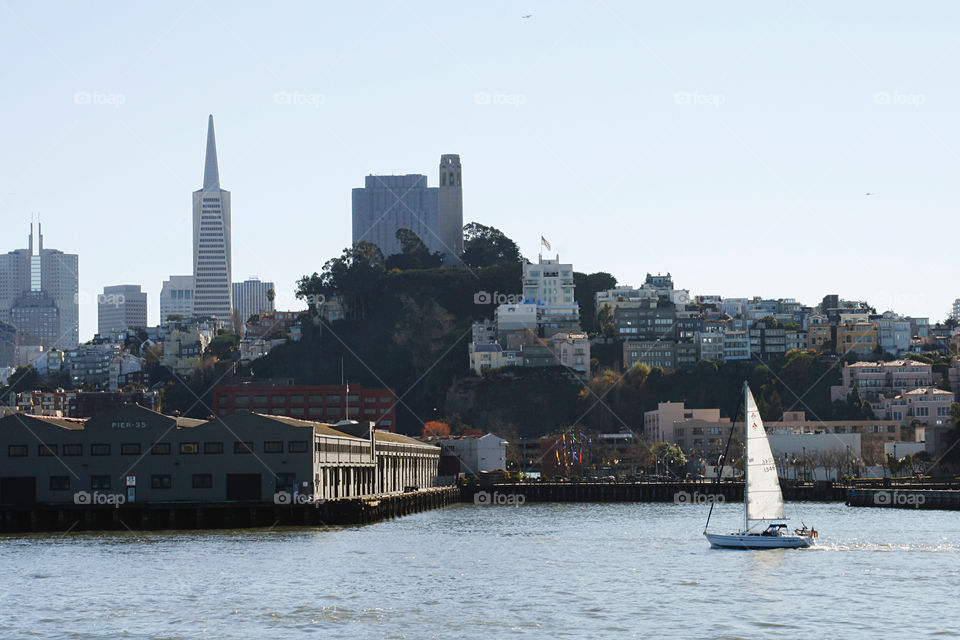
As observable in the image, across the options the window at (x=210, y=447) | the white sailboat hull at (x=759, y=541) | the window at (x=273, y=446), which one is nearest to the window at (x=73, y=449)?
the window at (x=210, y=447)

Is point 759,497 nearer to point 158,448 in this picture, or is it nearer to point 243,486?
point 243,486

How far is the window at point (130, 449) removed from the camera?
100 meters

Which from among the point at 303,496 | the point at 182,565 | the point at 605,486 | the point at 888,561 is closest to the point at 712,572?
the point at 888,561

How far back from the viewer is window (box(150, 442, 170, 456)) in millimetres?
99706

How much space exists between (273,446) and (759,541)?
37.5 m

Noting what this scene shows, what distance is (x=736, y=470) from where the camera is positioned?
7121 inches

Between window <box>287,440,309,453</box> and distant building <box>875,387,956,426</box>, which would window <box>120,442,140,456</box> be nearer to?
window <box>287,440,309,453</box>

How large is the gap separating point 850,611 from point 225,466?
183ft

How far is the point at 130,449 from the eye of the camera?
100250mm

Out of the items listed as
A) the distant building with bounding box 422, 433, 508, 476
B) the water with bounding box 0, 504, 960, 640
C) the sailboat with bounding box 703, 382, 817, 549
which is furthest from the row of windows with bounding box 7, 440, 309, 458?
the distant building with bounding box 422, 433, 508, 476

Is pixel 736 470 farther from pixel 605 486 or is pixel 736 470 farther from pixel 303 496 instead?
pixel 303 496

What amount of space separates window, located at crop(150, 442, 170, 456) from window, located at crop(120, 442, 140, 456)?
1068mm

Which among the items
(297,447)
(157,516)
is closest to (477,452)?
(297,447)

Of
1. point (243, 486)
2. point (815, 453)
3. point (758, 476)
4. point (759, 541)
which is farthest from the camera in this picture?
point (815, 453)
